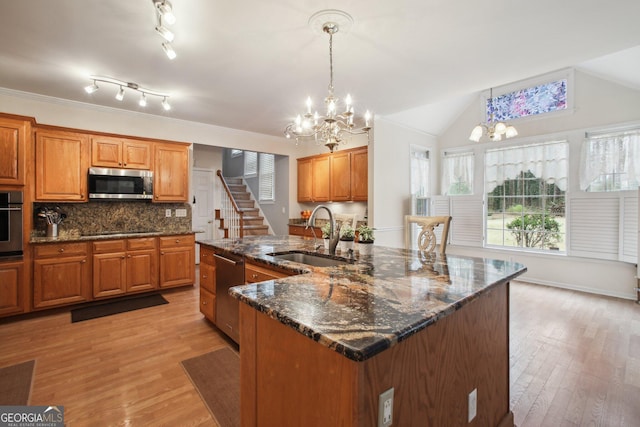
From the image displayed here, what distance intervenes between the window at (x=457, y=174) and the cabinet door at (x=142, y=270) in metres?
5.49

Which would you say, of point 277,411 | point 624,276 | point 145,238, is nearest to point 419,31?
point 277,411

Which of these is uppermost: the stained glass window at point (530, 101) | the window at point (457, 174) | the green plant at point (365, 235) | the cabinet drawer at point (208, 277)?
the stained glass window at point (530, 101)

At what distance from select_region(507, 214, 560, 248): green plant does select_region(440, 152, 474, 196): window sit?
1.01 meters

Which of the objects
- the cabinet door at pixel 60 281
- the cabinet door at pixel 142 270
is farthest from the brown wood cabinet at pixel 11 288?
the cabinet door at pixel 142 270

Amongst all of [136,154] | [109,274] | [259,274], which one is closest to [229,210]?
[136,154]

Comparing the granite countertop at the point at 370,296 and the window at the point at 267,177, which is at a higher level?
the window at the point at 267,177

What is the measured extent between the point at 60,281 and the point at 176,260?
51.4 inches

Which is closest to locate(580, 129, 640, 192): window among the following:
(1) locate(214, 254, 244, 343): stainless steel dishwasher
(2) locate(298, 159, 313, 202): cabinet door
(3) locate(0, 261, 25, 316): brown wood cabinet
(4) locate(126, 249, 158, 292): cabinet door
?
(2) locate(298, 159, 313, 202): cabinet door

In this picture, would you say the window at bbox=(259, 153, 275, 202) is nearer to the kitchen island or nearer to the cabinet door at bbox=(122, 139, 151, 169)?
the cabinet door at bbox=(122, 139, 151, 169)

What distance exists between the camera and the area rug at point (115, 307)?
3521 millimetres

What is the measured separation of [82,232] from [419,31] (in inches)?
190

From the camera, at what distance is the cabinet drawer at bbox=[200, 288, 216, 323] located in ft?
9.95

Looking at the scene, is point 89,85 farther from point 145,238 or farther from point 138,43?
point 145,238

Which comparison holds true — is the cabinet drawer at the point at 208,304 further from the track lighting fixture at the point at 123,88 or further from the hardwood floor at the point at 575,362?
the hardwood floor at the point at 575,362
